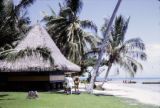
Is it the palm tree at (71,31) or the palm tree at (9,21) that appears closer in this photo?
the palm tree at (9,21)

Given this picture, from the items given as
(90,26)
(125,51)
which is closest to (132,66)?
(125,51)

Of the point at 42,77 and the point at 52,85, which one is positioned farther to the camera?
the point at 52,85

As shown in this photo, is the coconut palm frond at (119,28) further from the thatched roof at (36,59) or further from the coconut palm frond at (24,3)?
the coconut palm frond at (24,3)

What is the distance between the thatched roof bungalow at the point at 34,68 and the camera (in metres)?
19.7

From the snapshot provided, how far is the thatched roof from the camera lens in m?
19.7

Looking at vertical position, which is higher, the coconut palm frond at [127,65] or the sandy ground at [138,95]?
the coconut palm frond at [127,65]

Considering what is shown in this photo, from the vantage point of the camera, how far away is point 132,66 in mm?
25047

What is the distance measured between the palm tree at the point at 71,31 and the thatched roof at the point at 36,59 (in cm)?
426

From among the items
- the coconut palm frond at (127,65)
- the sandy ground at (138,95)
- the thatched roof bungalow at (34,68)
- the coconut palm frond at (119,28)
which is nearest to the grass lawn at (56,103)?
the sandy ground at (138,95)

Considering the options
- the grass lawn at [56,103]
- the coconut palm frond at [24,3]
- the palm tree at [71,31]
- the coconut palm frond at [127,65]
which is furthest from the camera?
the palm tree at [71,31]

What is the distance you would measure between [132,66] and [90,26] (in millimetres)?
5299

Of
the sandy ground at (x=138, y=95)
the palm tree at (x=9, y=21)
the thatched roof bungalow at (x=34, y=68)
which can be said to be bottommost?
the sandy ground at (x=138, y=95)

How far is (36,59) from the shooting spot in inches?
798

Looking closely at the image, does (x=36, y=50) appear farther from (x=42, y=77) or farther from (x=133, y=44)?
(x=133, y=44)
